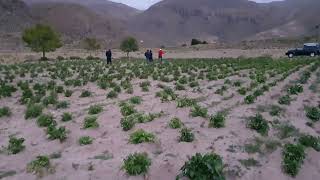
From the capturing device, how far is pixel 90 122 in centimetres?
1572

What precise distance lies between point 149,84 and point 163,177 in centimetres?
1413

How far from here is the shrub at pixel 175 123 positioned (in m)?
14.8

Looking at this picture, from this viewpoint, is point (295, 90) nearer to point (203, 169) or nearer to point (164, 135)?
point (164, 135)

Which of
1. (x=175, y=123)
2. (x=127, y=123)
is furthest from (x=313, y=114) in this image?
(x=127, y=123)

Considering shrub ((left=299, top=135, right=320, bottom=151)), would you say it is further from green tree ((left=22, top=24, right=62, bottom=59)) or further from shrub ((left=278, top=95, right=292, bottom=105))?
green tree ((left=22, top=24, right=62, bottom=59))

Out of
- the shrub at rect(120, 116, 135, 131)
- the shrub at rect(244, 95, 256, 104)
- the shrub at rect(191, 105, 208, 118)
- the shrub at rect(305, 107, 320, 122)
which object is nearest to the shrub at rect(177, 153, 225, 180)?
the shrub at rect(120, 116, 135, 131)

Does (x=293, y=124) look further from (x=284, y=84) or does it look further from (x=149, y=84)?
(x=149, y=84)

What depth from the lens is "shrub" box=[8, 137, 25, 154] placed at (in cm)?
1341

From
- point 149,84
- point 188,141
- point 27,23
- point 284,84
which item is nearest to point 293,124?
point 188,141

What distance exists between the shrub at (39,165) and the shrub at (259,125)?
6281mm

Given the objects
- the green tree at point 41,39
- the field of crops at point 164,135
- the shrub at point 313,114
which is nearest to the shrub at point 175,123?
the field of crops at point 164,135

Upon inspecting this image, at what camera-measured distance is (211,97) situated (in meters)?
20.5

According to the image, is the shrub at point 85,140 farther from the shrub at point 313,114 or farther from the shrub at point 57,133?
the shrub at point 313,114

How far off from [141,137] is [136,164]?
199 centimetres
